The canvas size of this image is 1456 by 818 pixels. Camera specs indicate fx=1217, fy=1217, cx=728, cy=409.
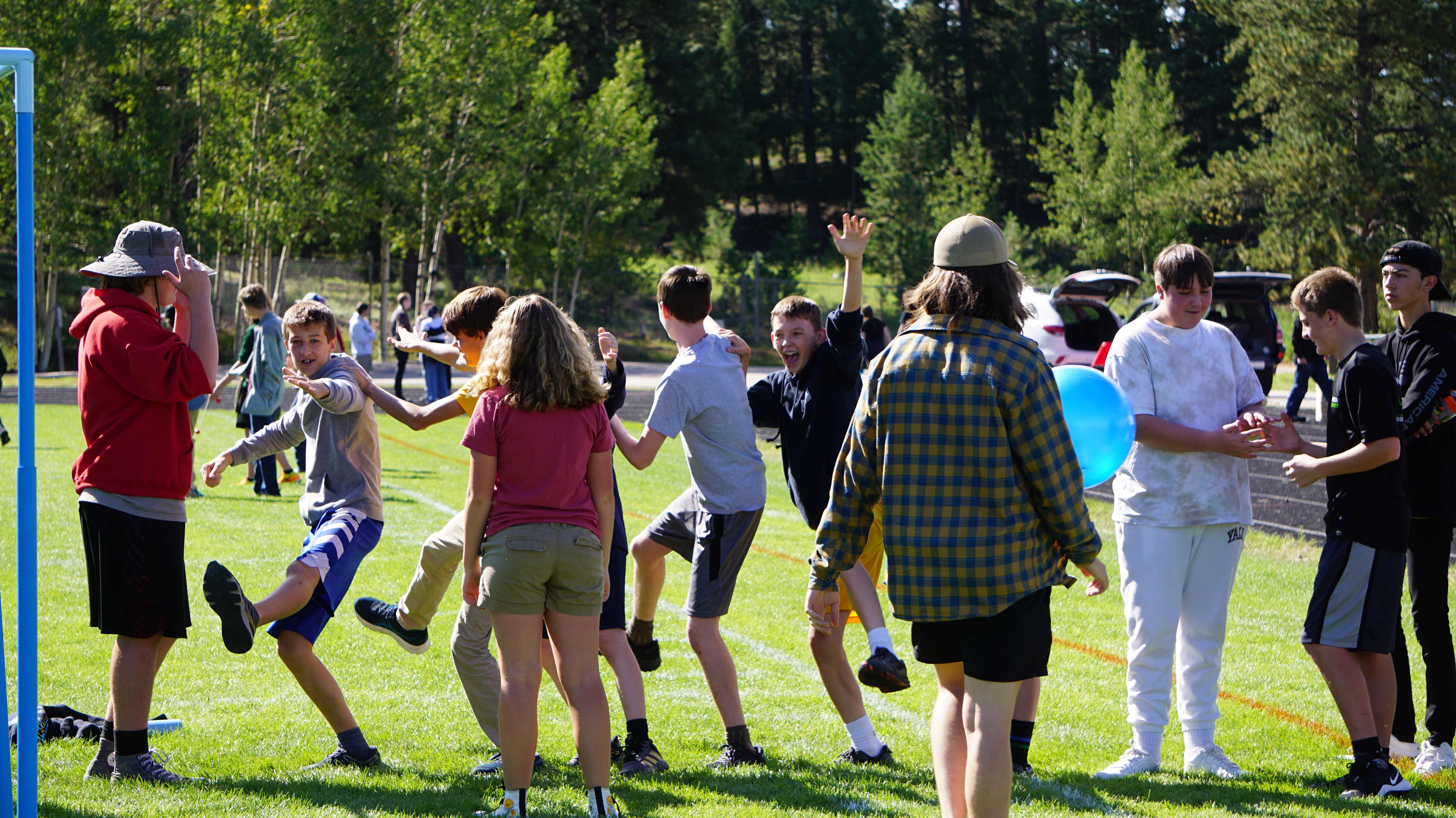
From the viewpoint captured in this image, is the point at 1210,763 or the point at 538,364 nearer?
the point at 538,364

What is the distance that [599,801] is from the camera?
396 centimetres

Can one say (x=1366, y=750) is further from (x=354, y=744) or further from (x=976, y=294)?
(x=354, y=744)

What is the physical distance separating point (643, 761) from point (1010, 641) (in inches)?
73.7

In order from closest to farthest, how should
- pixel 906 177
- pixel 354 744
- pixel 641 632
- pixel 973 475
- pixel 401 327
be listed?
pixel 973 475 < pixel 354 744 < pixel 641 632 < pixel 401 327 < pixel 906 177

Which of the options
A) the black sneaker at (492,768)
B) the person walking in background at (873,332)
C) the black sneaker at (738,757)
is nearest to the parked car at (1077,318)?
the person walking in background at (873,332)

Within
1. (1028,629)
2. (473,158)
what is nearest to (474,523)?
(1028,629)

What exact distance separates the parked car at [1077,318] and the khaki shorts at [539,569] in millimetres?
15948

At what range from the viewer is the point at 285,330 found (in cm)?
469

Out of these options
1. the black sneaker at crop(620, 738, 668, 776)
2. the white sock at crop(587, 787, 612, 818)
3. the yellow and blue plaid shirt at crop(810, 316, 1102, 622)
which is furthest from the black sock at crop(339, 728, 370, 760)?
the yellow and blue plaid shirt at crop(810, 316, 1102, 622)

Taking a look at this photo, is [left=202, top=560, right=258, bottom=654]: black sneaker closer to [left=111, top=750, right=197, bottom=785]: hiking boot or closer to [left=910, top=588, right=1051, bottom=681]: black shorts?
[left=111, top=750, right=197, bottom=785]: hiking boot

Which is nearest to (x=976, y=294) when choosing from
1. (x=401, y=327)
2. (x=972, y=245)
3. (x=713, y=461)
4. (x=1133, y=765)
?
(x=972, y=245)

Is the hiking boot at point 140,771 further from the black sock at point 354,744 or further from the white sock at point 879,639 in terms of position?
the white sock at point 879,639

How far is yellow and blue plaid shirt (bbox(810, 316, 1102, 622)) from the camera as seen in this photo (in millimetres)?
3242

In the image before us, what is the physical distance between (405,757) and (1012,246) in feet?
154
